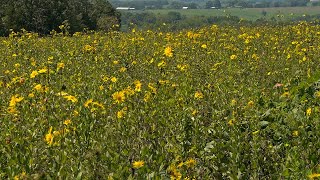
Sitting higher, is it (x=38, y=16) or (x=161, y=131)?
(x=161, y=131)

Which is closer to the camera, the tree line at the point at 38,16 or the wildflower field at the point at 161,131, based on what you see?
the wildflower field at the point at 161,131

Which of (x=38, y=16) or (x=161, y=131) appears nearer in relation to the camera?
(x=161, y=131)

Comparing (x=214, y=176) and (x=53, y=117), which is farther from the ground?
(x=53, y=117)

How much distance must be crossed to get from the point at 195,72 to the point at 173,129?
3.04 meters

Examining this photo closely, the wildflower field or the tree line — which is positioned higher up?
the wildflower field

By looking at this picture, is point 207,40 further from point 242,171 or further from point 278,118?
point 242,171

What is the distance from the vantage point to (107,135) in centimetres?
392

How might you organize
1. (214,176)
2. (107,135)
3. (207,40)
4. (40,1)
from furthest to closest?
1. (40,1)
2. (207,40)
3. (107,135)
4. (214,176)

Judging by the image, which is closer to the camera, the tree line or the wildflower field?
the wildflower field

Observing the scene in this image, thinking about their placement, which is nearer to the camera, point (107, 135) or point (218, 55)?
point (107, 135)

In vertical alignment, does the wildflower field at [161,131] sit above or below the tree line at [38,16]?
above

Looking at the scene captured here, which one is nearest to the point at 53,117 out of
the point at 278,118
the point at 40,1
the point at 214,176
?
the point at 214,176

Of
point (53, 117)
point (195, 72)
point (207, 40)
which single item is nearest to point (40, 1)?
point (207, 40)

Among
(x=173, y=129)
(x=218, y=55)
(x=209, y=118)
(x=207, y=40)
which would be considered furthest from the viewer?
(x=207, y=40)
